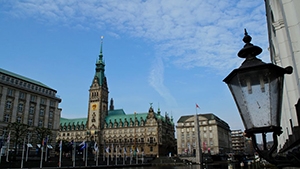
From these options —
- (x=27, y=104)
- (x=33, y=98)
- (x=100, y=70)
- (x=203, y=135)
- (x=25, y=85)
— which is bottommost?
(x=203, y=135)

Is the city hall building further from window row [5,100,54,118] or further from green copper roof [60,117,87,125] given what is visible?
window row [5,100,54,118]

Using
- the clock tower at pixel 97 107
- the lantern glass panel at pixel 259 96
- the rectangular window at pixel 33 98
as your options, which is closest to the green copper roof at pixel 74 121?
the clock tower at pixel 97 107

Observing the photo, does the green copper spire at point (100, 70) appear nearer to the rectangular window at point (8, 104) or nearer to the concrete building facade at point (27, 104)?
the concrete building facade at point (27, 104)

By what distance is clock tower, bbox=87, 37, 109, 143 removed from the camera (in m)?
133

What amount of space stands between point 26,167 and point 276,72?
56.4 meters

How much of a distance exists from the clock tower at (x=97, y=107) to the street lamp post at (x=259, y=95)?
133m

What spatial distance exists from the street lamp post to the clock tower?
132681 mm

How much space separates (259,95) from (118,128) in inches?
5211

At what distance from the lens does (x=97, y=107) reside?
134m

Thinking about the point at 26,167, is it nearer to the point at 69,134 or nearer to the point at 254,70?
the point at 254,70

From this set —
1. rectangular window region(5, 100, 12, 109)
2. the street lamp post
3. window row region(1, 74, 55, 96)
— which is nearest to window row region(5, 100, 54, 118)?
rectangular window region(5, 100, 12, 109)

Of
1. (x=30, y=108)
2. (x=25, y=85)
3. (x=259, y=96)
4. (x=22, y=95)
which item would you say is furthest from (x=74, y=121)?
(x=259, y=96)

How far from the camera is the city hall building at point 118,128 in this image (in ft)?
411

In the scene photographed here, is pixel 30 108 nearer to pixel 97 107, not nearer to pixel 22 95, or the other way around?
pixel 22 95
